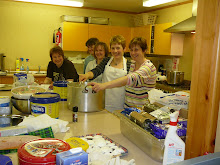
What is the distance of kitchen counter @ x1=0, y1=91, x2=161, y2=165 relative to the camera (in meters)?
1.07

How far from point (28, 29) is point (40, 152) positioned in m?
4.68

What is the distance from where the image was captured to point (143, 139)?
1.10 metres

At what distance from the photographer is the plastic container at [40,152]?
0.76 m

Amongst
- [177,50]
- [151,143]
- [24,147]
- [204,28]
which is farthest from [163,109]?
[177,50]

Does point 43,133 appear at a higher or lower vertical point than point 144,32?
lower


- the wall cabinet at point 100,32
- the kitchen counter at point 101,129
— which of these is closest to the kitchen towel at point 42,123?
the kitchen counter at point 101,129

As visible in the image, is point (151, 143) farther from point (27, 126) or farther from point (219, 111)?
point (27, 126)

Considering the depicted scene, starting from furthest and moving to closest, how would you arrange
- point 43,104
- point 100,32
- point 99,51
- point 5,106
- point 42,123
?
point 100,32 < point 99,51 < point 5,106 < point 43,104 < point 42,123

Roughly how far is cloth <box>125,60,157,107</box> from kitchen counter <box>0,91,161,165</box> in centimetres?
49

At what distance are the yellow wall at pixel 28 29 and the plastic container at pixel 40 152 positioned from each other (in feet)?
14.8

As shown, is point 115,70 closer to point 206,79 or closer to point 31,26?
point 206,79

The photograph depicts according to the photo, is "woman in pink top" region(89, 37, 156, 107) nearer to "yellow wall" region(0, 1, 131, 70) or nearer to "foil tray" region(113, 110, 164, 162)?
"foil tray" region(113, 110, 164, 162)

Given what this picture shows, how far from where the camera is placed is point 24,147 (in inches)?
33.0

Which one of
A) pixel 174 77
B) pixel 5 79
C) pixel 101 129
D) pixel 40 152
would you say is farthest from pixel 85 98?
pixel 5 79
